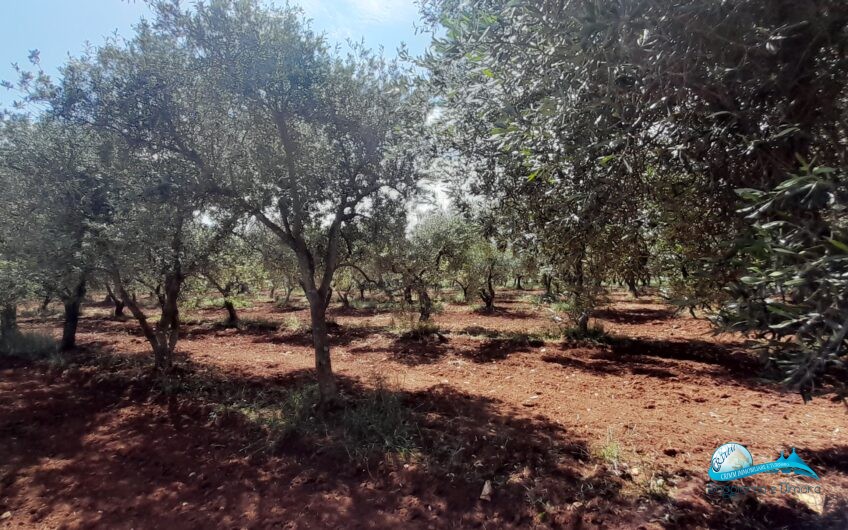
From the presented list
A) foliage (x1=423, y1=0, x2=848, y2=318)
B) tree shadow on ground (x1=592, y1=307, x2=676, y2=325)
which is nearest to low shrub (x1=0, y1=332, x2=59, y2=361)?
foliage (x1=423, y1=0, x2=848, y2=318)

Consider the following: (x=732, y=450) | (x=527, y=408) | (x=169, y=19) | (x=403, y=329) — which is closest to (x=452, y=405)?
(x=527, y=408)

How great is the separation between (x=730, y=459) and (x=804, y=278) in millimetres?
3428

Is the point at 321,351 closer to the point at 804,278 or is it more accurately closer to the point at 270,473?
the point at 270,473

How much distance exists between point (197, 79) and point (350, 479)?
596 cm

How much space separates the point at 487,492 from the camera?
13.6 feet

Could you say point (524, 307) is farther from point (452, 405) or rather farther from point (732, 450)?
point (732, 450)

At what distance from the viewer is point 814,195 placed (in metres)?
1.98

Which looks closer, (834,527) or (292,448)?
(834,527)

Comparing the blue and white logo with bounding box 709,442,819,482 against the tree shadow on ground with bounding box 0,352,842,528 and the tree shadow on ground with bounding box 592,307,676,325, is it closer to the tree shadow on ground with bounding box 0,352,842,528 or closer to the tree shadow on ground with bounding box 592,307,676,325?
the tree shadow on ground with bounding box 0,352,842,528

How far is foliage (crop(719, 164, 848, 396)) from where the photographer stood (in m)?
1.83

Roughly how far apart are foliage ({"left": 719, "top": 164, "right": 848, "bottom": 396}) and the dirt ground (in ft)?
1.87

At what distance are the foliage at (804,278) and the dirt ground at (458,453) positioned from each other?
0.57m

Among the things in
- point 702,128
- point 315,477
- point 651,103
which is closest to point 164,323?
point 315,477

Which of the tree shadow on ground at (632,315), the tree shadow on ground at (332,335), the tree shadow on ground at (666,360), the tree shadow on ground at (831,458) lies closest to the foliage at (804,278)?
the tree shadow on ground at (831,458)
